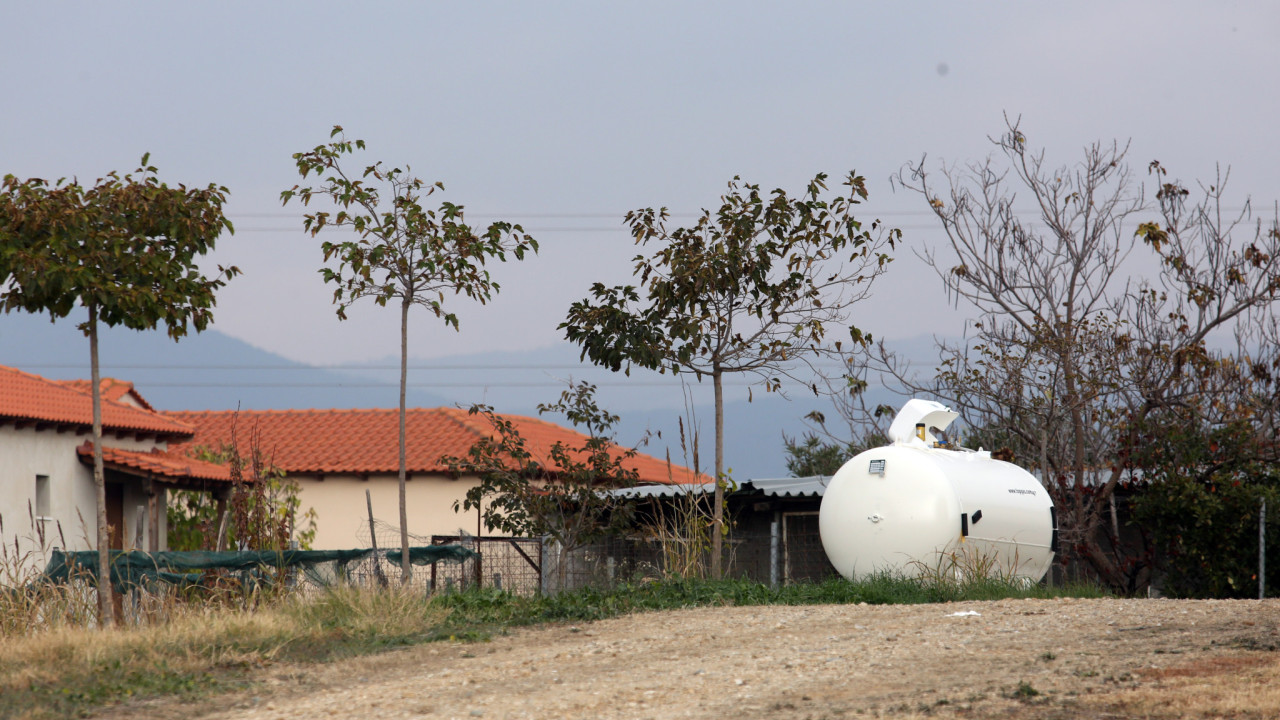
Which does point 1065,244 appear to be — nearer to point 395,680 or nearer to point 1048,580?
point 1048,580

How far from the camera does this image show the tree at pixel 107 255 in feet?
33.8

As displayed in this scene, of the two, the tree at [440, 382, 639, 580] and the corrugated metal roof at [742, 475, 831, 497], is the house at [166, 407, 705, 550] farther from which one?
the tree at [440, 382, 639, 580]

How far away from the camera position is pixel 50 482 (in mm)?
19297

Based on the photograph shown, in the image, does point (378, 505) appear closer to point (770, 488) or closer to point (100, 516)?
point (770, 488)

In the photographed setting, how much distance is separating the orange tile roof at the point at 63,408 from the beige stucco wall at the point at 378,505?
390cm

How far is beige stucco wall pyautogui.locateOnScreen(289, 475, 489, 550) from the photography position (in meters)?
25.0

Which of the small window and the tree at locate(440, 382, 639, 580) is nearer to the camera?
the tree at locate(440, 382, 639, 580)

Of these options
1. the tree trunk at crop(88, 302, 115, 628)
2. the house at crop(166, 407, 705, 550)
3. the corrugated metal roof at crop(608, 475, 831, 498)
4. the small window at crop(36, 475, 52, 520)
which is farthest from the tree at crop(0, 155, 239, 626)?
the house at crop(166, 407, 705, 550)

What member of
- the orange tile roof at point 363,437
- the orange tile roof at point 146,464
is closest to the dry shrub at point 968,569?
the orange tile roof at point 363,437

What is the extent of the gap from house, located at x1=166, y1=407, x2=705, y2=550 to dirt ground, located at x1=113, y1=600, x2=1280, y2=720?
528 inches

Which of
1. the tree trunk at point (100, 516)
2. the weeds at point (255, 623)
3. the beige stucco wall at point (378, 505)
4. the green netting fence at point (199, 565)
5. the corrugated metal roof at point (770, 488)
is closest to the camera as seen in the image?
the weeds at point (255, 623)

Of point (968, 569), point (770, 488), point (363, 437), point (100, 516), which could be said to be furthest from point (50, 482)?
point (968, 569)

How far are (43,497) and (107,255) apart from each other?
10.3m

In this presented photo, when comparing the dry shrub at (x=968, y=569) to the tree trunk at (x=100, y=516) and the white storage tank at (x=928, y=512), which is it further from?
the tree trunk at (x=100, y=516)
